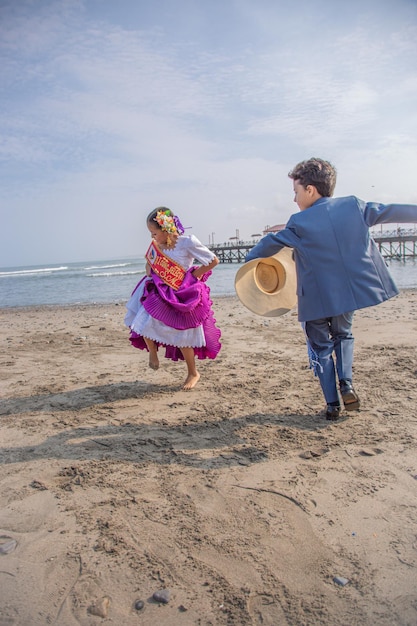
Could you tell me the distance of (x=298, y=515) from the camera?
2062mm

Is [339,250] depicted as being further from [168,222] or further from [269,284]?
[168,222]

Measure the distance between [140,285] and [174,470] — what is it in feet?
7.50

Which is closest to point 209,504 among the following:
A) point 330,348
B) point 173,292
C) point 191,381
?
point 330,348

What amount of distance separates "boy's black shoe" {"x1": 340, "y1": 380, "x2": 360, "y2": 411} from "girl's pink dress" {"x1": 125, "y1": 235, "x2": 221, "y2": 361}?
4.93ft

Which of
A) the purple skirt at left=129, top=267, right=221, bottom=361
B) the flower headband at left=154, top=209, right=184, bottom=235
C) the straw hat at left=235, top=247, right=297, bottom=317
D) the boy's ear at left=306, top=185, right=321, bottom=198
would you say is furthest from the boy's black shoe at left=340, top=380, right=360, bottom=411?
the flower headband at left=154, top=209, right=184, bottom=235

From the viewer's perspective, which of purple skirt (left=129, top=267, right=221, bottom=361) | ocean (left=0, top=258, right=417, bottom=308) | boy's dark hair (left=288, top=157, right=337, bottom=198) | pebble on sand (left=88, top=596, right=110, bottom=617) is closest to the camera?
pebble on sand (left=88, top=596, right=110, bottom=617)

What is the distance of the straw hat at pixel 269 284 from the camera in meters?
3.57

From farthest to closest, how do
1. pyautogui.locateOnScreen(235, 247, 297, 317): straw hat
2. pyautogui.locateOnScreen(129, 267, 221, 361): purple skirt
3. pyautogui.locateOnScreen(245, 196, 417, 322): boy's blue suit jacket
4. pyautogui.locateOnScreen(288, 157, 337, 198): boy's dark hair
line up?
pyautogui.locateOnScreen(129, 267, 221, 361): purple skirt
pyautogui.locateOnScreen(235, 247, 297, 317): straw hat
pyautogui.locateOnScreen(288, 157, 337, 198): boy's dark hair
pyautogui.locateOnScreen(245, 196, 417, 322): boy's blue suit jacket

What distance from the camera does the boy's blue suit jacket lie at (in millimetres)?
3072

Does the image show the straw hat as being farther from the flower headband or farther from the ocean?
the ocean

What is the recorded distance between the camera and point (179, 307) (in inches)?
162

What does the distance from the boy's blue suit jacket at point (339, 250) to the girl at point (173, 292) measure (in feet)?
3.94

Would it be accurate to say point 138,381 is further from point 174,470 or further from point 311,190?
point 311,190

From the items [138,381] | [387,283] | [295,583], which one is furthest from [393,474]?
[138,381]
